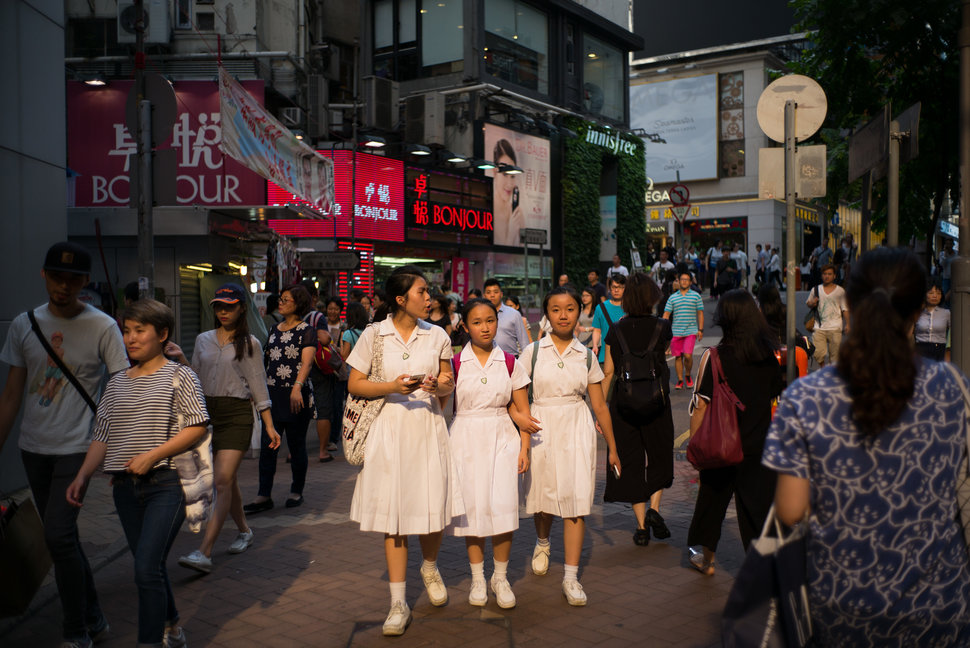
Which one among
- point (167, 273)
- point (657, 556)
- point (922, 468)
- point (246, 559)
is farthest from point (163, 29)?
point (922, 468)

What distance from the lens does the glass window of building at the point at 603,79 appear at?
1435 inches

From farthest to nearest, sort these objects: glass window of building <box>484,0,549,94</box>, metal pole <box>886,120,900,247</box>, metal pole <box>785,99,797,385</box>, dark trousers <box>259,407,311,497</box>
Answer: glass window of building <box>484,0,549,94</box>, dark trousers <box>259,407,311,497</box>, metal pole <box>785,99,797,385</box>, metal pole <box>886,120,900,247</box>

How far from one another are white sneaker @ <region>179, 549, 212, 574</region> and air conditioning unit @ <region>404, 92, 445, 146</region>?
23792 millimetres

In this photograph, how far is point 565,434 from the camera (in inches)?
222

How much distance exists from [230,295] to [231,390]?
66 centimetres

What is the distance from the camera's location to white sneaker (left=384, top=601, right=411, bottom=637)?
4.89 meters

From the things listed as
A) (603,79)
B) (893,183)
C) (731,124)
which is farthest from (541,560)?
(731,124)

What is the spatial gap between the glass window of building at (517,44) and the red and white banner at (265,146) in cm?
1782

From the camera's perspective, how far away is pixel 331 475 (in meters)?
9.70

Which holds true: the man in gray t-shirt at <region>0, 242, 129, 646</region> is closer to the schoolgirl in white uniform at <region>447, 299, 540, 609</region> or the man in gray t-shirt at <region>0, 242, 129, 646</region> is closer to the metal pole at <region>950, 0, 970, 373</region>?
the schoolgirl in white uniform at <region>447, 299, 540, 609</region>

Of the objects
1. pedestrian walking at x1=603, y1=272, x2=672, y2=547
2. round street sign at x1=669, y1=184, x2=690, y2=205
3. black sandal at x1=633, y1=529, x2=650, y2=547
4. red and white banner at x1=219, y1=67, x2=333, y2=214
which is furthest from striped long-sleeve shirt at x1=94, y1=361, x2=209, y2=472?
round street sign at x1=669, y1=184, x2=690, y2=205

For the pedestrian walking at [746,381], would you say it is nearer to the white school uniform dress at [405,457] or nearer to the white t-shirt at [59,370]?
the white school uniform dress at [405,457]

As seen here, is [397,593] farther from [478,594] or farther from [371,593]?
[371,593]

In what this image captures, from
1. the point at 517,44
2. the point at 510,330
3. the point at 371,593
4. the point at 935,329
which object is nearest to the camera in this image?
the point at 371,593
